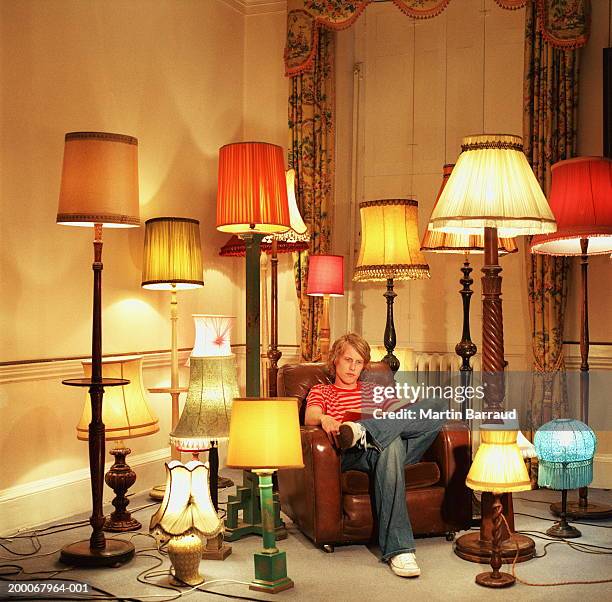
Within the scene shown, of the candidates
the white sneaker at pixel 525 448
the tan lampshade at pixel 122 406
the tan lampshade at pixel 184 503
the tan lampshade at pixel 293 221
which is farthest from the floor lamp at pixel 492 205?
the tan lampshade at pixel 122 406

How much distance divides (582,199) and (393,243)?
0.96 metres

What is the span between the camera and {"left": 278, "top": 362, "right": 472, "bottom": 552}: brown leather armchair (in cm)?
379

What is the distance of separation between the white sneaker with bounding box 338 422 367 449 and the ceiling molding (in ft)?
11.2

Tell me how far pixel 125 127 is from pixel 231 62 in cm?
138

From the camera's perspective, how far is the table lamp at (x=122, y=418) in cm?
404

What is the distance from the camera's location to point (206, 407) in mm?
3602

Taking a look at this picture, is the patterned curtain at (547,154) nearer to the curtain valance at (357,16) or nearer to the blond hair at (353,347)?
the curtain valance at (357,16)

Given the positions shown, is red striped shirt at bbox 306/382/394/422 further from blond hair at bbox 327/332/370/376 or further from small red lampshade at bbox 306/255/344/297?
small red lampshade at bbox 306/255/344/297

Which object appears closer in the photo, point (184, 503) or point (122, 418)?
point (184, 503)

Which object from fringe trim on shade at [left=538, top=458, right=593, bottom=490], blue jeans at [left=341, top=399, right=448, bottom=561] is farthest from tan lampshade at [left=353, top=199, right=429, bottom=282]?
fringe trim on shade at [left=538, top=458, right=593, bottom=490]

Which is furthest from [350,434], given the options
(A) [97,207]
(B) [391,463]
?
(A) [97,207]

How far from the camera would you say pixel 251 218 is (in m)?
3.75

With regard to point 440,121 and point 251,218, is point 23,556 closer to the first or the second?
point 251,218

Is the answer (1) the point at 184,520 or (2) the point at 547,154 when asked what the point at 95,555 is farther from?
(2) the point at 547,154
